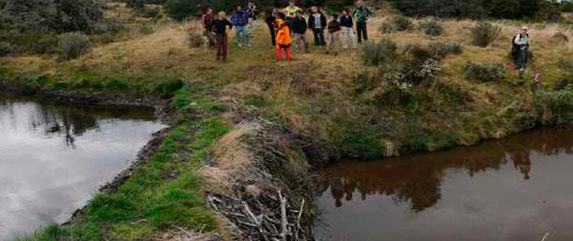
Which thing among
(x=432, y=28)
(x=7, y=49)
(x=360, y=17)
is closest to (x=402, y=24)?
(x=432, y=28)

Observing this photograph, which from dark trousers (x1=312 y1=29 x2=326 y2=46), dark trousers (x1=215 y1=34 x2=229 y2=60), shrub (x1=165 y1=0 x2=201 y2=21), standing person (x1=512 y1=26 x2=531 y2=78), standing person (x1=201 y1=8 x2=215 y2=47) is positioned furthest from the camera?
shrub (x1=165 y1=0 x2=201 y2=21)

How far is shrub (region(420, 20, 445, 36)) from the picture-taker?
1007 inches

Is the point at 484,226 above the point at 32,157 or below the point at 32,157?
below

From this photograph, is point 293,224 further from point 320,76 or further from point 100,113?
point 100,113

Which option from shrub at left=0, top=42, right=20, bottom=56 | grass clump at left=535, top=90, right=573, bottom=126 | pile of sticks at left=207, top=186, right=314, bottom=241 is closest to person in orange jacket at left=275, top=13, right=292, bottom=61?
grass clump at left=535, top=90, right=573, bottom=126

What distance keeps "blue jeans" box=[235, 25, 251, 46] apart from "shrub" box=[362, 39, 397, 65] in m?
5.43

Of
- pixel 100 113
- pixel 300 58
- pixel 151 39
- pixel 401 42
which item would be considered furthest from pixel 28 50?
pixel 401 42

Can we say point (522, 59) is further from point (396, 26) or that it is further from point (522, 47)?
point (396, 26)

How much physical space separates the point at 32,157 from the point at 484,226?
10083mm

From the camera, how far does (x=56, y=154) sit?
1441cm

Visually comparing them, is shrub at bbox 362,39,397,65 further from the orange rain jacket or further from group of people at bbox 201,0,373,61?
the orange rain jacket

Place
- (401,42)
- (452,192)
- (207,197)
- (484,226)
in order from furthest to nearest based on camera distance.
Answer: (401,42) < (452,192) < (484,226) < (207,197)

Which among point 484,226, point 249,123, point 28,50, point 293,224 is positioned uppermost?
point 28,50

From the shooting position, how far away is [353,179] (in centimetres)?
1462
